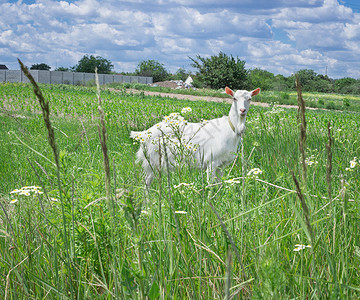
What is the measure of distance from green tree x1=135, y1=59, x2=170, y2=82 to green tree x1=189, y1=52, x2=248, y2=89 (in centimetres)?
2876

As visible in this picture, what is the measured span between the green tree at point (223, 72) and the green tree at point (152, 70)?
2876 centimetres

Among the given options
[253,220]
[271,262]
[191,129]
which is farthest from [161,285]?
[191,129]

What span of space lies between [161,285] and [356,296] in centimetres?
80

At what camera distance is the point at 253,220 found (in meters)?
2.22

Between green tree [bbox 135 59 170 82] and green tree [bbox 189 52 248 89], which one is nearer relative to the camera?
green tree [bbox 189 52 248 89]

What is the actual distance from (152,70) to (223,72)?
4092 centimetres

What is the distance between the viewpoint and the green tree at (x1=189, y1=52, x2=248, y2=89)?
2080 inches

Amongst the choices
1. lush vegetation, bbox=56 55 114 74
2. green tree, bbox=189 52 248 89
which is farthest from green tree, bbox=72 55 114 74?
green tree, bbox=189 52 248 89

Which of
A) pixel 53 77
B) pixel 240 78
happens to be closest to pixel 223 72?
pixel 240 78

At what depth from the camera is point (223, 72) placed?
52562 mm

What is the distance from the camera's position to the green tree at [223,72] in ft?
173

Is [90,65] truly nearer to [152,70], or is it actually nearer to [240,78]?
[152,70]

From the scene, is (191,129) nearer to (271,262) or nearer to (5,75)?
(271,262)

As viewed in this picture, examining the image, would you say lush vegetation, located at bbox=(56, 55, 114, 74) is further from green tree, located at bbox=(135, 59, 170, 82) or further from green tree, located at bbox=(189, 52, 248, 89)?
green tree, located at bbox=(189, 52, 248, 89)
